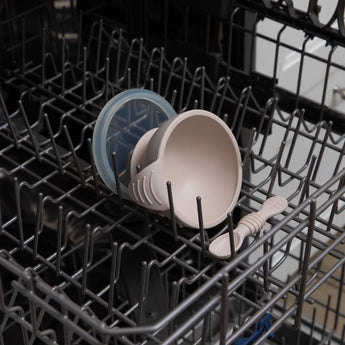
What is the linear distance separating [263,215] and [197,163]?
129 millimetres

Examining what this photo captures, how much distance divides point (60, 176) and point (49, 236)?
0.14 m

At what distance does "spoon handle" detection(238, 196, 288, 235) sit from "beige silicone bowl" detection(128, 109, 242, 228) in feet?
0.17

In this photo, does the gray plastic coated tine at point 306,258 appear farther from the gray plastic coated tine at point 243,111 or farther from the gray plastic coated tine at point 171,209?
the gray plastic coated tine at point 243,111

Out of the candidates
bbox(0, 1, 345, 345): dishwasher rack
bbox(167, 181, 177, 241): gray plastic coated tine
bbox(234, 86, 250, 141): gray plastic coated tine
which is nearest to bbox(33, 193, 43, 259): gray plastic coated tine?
bbox(0, 1, 345, 345): dishwasher rack

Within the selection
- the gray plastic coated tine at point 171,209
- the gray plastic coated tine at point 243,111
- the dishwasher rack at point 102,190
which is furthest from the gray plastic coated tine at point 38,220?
the gray plastic coated tine at point 243,111

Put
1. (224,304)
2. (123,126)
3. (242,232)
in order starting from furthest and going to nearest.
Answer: (123,126) < (242,232) < (224,304)

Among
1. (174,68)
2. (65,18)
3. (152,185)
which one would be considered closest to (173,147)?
(152,185)

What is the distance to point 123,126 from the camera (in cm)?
76

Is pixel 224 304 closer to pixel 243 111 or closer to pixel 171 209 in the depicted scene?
pixel 171 209

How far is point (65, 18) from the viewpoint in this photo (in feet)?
3.30

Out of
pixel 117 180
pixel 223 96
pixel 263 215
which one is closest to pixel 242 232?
pixel 263 215

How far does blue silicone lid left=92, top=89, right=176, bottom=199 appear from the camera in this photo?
0.74 m

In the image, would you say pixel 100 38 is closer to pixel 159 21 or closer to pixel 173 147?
pixel 159 21

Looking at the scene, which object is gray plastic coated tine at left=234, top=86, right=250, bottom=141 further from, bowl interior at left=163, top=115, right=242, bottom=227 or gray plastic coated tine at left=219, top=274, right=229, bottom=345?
gray plastic coated tine at left=219, top=274, right=229, bottom=345
